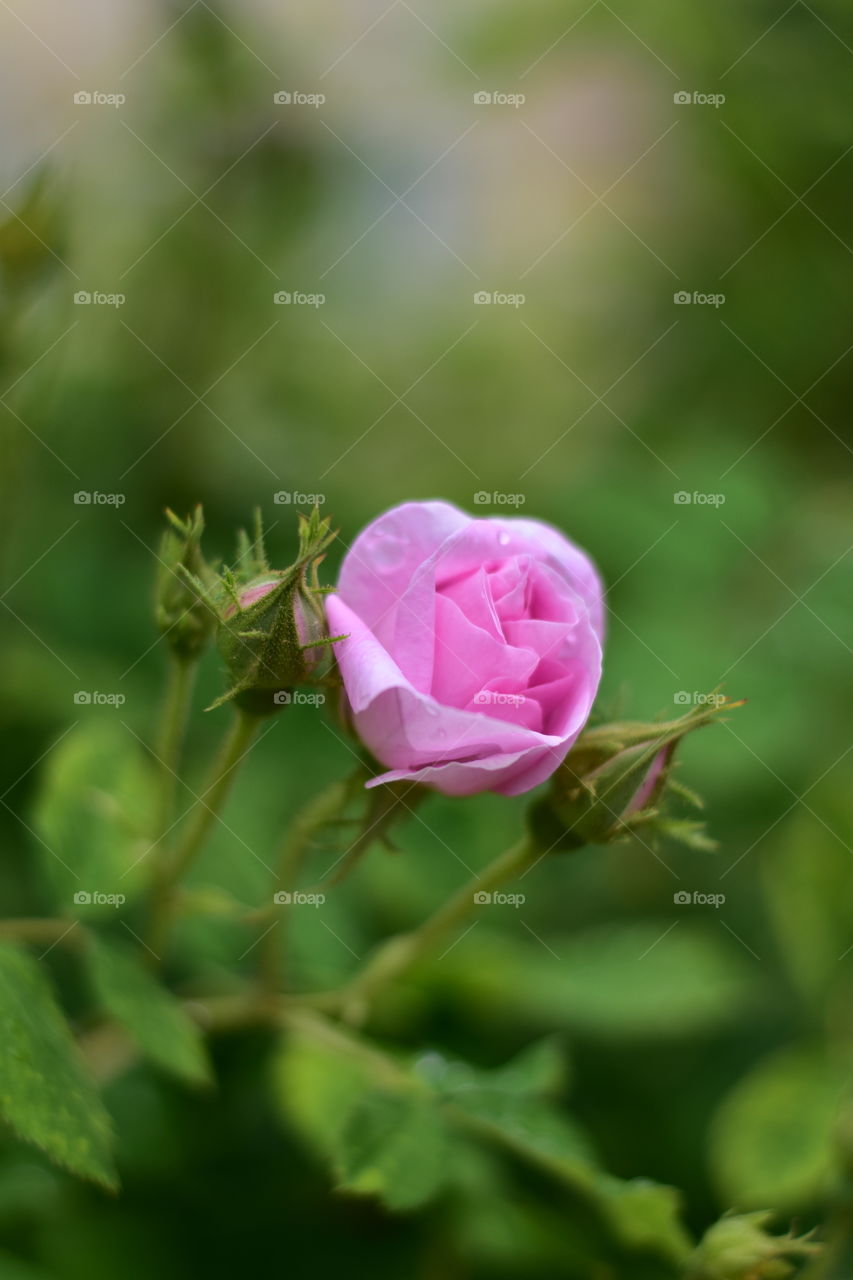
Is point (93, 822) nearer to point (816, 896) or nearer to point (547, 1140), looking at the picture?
point (547, 1140)

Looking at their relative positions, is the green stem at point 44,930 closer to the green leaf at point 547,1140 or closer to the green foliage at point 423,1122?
the green foliage at point 423,1122

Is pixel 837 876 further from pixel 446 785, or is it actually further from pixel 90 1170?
pixel 90 1170

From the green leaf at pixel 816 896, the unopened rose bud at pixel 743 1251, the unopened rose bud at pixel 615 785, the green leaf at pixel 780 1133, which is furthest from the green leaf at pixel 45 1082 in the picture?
the green leaf at pixel 816 896

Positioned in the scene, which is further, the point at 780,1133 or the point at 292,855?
the point at 780,1133

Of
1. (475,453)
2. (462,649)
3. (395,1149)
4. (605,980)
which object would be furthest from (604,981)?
(475,453)

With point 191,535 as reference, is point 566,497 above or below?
below

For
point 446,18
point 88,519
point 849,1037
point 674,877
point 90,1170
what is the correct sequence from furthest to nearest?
point 446,18 < point 88,519 < point 674,877 < point 849,1037 < point 90,1170

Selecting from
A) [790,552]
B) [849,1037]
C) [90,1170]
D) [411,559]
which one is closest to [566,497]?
[790,552]
